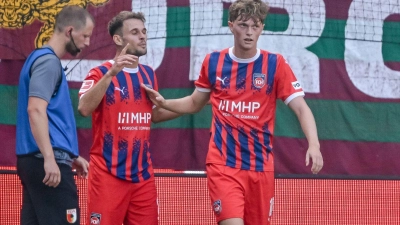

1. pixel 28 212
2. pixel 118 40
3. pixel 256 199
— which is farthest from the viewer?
pixel 118 40

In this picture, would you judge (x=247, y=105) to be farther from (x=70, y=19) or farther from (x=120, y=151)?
(x=70, y=19)

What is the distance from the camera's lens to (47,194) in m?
4.53

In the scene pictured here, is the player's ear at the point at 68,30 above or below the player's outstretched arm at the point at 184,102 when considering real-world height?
above

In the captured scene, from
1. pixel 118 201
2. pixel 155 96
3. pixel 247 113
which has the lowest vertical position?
pixel 118 201

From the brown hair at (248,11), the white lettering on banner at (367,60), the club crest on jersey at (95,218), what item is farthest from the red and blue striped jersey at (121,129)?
the white lettering on banner at (367,60)

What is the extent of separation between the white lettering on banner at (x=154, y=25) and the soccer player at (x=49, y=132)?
1839mm

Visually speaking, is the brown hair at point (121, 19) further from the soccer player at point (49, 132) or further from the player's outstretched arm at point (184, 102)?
the soccer player at point (49, 132)

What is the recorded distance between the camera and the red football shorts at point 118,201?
5191 millimetres

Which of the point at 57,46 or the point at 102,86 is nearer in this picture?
the point at 57,46

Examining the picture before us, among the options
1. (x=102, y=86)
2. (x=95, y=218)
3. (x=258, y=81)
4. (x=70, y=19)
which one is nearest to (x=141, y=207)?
(x=95, y=218)

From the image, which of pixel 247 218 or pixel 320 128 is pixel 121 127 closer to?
pixel 247 218

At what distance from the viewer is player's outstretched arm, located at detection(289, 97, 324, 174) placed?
186 inches

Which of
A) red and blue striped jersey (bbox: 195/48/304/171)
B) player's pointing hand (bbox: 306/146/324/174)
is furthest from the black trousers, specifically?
player's pointing hand (bbox: 306/146/324/174)

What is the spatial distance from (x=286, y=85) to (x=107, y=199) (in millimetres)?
1555
